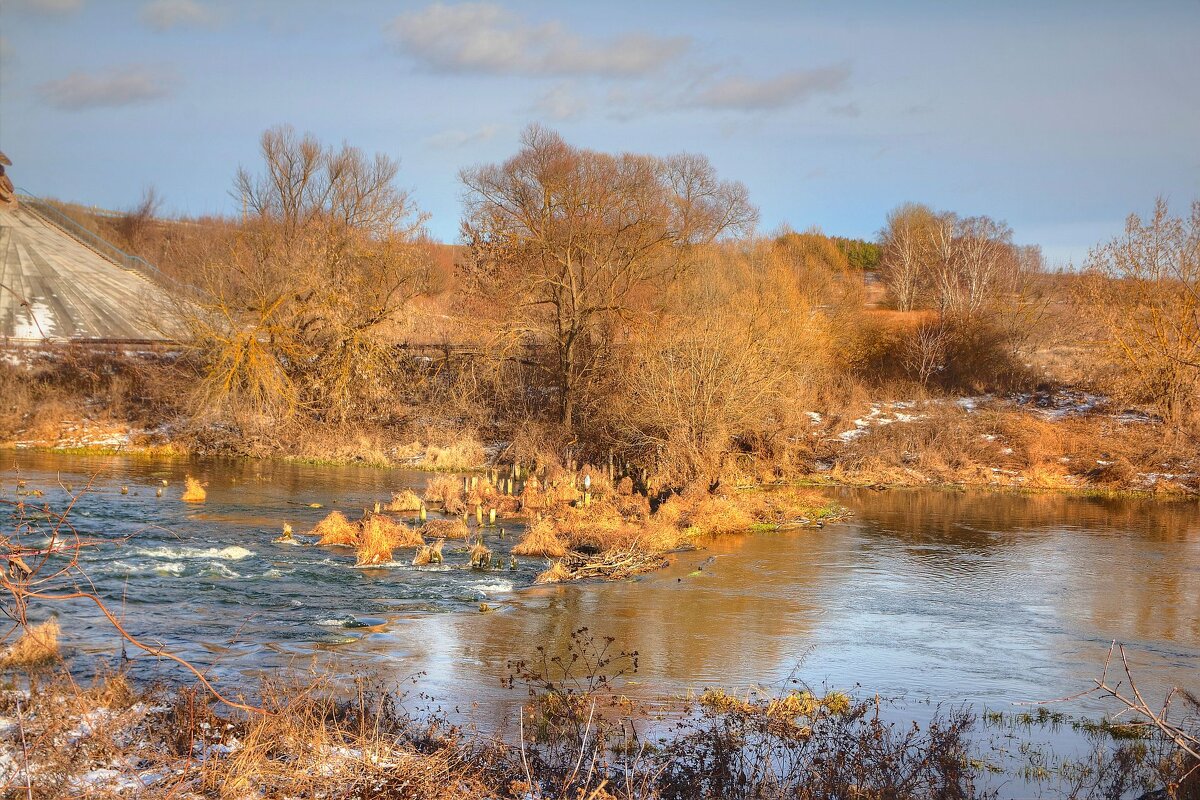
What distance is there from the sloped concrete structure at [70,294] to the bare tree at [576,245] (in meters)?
12.8

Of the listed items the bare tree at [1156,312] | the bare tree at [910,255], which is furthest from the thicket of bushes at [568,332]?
the bare tree at [910,255]

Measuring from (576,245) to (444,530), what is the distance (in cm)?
1595

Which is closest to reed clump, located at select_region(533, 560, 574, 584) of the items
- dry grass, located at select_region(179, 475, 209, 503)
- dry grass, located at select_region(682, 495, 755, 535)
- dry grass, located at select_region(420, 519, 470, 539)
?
dry grass, located at select_region(420, 519, 470, 539)

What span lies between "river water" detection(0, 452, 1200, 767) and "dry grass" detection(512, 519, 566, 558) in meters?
0.36

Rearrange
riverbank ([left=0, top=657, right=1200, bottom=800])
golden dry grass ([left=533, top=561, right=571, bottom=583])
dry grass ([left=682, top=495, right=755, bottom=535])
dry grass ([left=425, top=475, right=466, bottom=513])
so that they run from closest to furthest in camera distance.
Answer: riverbank ([left=0, top=657, right=1200, bottom=800])
golden dry grass ([left=533, top=561, right=571, bottom=583])
dry grass ([left=682, top=495, right=755, bottom=535])
dry grass ([left=425, top=475, right=466, bottom=513])

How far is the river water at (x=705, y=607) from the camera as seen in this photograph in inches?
476

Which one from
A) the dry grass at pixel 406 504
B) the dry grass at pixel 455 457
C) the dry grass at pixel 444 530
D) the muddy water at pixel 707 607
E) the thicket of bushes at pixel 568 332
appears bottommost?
the muddy water at pixel 707 607

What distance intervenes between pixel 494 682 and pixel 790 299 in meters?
28.7

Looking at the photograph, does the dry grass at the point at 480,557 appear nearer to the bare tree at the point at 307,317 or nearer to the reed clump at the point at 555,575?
the reed clump at the point at 555,575

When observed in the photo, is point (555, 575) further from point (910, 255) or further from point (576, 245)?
point (910, 255)

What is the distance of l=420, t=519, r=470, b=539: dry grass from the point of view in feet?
66.2

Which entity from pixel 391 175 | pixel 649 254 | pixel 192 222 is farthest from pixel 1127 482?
pixel 192 222

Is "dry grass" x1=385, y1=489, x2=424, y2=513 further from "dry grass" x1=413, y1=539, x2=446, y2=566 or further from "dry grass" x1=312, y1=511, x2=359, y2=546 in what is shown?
"dry grass" x1=413, y1=539, x2=446, y2=566

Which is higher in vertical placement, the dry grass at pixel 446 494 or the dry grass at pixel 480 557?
the dry grass at pixel 446 494
